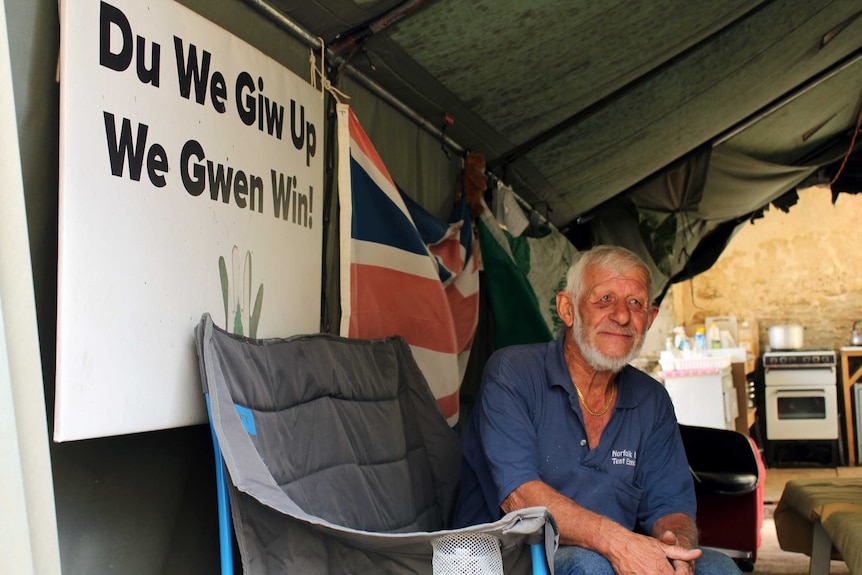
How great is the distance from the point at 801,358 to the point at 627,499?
7.85 meters

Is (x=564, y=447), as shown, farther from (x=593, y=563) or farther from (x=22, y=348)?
(x=22, y=348)

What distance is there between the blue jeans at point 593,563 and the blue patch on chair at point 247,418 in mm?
691

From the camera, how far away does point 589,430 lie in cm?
199

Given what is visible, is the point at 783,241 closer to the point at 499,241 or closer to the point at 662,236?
the point at 662,236

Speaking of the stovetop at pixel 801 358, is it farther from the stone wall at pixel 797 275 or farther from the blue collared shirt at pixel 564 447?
the blue collared shirt at pixel 564 447

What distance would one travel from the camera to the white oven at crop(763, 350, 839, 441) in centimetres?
877

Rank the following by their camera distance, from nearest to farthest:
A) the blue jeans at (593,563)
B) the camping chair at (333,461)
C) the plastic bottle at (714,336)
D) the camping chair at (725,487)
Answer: the camping chair at (333,461) < the blue jeans at (593,563) < the camping chair at (725,487) < the plastic bottle at (714,336)

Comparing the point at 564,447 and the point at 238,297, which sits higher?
the point at 238,297

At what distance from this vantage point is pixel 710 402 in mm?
6797

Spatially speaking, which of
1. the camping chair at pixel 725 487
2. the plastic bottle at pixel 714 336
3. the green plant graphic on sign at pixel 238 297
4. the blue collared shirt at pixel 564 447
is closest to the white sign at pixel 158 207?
the green plant graphic on sign at pixel 238 297

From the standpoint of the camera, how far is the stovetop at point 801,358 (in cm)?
881

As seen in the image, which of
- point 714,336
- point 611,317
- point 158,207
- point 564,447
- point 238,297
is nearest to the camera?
point 158,207

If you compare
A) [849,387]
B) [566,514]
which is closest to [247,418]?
[566,514]

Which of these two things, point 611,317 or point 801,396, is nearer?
point 611,317
